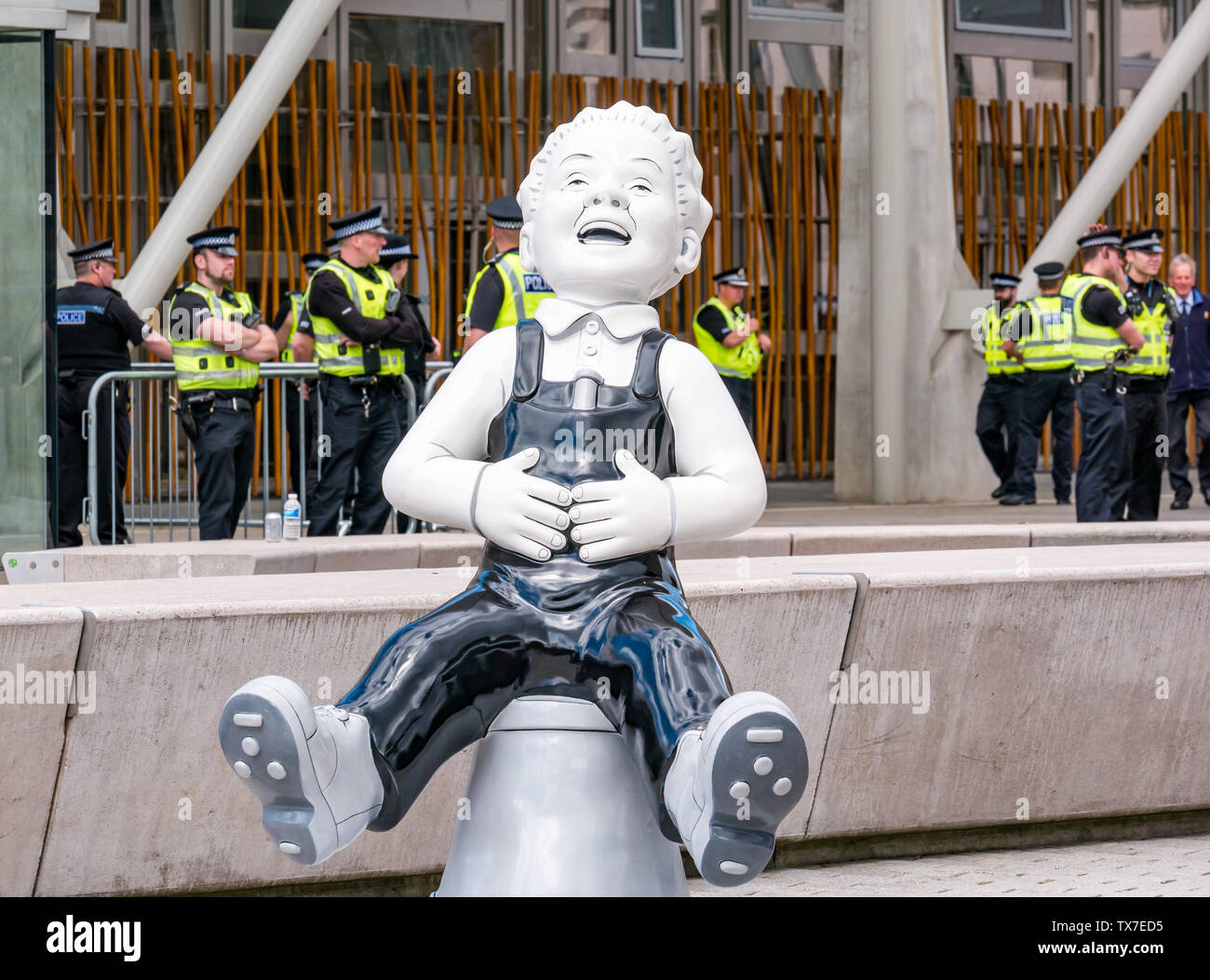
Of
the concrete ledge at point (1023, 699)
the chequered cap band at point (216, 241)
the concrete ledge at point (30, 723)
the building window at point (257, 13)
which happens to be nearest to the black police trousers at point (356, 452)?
the chequered cap band at point (216, 241)

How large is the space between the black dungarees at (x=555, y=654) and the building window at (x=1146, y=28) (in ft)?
66.5

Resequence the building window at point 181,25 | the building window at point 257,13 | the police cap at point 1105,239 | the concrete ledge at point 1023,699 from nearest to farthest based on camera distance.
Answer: the concrete ledge at point 1023,699, the police cap at point 1105,239, the building window at point 181,25, the building window at point 257,13

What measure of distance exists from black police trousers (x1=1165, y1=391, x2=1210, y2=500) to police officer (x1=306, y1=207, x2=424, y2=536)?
701 centimetres

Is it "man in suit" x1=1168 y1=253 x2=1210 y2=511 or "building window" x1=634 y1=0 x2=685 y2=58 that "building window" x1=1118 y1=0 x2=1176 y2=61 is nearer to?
"building window" x1=634 y1=0 x2=685 y2=58

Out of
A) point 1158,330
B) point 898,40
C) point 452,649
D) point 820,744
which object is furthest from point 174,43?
point 452,649

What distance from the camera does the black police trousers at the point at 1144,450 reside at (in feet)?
35.4

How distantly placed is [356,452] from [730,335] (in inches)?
226

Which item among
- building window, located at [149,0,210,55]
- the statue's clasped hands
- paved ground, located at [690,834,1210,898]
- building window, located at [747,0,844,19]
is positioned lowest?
paved ground, located at [690,834,1210,898]

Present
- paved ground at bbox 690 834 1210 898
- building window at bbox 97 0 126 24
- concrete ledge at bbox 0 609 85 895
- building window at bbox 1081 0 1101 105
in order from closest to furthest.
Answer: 1. concrete ledge at bbox 0 609 85 895
2. paved ground at bbox 690 834 1210 898
3. building window at bbox 97 0 126 24
4. building window at bbox 1081 0 1101 105

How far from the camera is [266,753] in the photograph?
2.49 metres

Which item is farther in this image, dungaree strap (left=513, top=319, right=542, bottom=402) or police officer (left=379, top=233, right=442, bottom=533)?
police officer (left=379, top=233, right=442, bottom=533)

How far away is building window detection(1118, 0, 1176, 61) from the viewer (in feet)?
70.9

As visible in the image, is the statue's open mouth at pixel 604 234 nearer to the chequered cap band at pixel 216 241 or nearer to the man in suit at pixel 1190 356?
the chequered cap band at pixel 216 241

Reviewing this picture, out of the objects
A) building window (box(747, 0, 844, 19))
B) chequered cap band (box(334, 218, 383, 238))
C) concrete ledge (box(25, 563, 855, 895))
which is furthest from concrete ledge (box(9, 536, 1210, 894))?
building window (box(747, 0, 844, 19))
